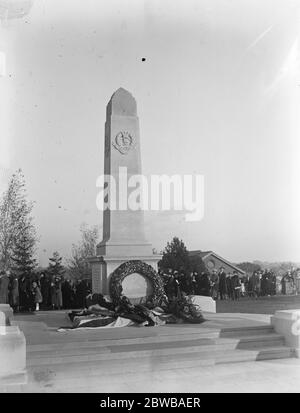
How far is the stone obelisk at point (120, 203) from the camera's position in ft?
37.5

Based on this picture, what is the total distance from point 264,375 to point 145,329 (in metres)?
2.81

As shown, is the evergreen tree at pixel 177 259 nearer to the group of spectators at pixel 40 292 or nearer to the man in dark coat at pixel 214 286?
the man in dark coat at pixel 214 286

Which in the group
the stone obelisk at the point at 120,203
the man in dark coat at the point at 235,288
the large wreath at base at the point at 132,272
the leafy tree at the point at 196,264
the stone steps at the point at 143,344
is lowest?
the man in dark coat at the point at 235,288

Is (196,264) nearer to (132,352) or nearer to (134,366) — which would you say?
(132,352)

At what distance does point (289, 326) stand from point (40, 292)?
958cm

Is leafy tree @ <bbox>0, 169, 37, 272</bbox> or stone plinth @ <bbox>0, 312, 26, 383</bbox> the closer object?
stone plinth @ <bbox>0, 312, 26, 383</bbox>

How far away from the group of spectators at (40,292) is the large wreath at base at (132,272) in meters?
5.24

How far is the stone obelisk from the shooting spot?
11430 millimetres

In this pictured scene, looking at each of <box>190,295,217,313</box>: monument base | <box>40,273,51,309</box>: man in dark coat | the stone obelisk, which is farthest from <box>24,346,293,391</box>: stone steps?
<box>40,273,51,309</box>: man in dark coat

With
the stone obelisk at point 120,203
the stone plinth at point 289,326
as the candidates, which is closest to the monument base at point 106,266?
the stone obelisk at point 120,203

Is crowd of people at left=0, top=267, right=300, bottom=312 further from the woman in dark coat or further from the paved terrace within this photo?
the paved terrace

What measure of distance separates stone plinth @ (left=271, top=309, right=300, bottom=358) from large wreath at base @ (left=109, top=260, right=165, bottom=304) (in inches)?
130

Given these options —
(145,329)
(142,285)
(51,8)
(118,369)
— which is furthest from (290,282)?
(51,8)
